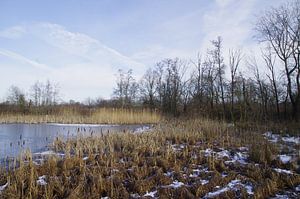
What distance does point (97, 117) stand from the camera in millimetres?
19125

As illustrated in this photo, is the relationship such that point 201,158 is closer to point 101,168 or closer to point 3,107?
point 101,168

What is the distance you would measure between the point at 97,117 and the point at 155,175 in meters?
14.5

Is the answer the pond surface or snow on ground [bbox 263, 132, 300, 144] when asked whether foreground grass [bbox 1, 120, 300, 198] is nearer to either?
the pond surface

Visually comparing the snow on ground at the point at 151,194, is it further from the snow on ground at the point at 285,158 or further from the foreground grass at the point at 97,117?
the foreground grass at the point at 97,117

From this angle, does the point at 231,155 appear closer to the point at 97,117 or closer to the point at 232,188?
the point at 232,188

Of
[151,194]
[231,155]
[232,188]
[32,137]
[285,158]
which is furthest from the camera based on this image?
[32,137]

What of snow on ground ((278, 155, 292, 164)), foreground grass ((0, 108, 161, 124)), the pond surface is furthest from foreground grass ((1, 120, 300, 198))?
foreground grass ((0, 108, 161, 124))

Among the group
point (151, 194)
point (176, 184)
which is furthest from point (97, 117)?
point (151, 194)

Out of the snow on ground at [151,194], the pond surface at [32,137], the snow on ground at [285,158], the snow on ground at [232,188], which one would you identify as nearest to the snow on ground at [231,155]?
the snow on ground at [285,158]

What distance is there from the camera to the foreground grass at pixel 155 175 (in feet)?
14.1

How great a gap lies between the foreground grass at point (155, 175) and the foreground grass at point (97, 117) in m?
11.4

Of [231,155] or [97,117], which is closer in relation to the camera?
[231,155]

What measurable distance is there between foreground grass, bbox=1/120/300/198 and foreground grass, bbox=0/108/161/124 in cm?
1137

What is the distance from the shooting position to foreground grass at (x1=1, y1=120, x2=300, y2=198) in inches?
169
